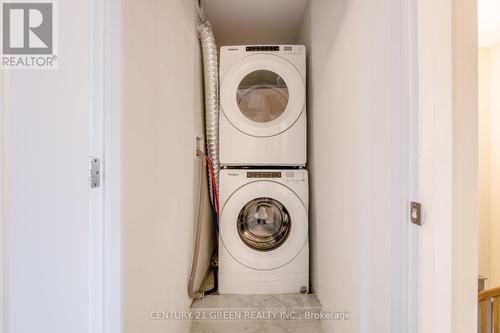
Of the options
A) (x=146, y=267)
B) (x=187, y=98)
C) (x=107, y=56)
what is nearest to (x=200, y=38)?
(x=187, y=98)

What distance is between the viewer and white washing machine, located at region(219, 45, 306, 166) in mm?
1943

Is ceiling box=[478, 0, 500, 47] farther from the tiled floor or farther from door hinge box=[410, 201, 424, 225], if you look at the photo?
the tiled floor

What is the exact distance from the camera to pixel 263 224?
198 centimetres

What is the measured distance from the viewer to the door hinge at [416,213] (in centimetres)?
82

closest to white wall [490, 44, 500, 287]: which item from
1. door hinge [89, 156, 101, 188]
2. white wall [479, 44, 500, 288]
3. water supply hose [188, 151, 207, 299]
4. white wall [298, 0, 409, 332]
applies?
white wall [479, 44, 500, 288]

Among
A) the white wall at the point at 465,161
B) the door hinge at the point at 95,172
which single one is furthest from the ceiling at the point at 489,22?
the door hinge at the point at 95,172

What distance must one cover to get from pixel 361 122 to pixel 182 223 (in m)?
1.08

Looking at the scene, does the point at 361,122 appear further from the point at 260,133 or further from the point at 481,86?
the point at 481,86

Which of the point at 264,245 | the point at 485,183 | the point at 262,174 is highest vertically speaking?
the point at 262,174

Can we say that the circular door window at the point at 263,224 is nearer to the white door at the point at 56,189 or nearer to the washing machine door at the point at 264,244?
the washing machine door at the point at 264,244

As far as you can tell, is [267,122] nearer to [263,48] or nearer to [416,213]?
[263,48]

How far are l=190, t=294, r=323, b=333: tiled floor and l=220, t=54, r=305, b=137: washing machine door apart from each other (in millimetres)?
1193

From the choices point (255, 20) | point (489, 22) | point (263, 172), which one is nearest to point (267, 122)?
point (263, 172)

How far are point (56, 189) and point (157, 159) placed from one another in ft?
1.69
